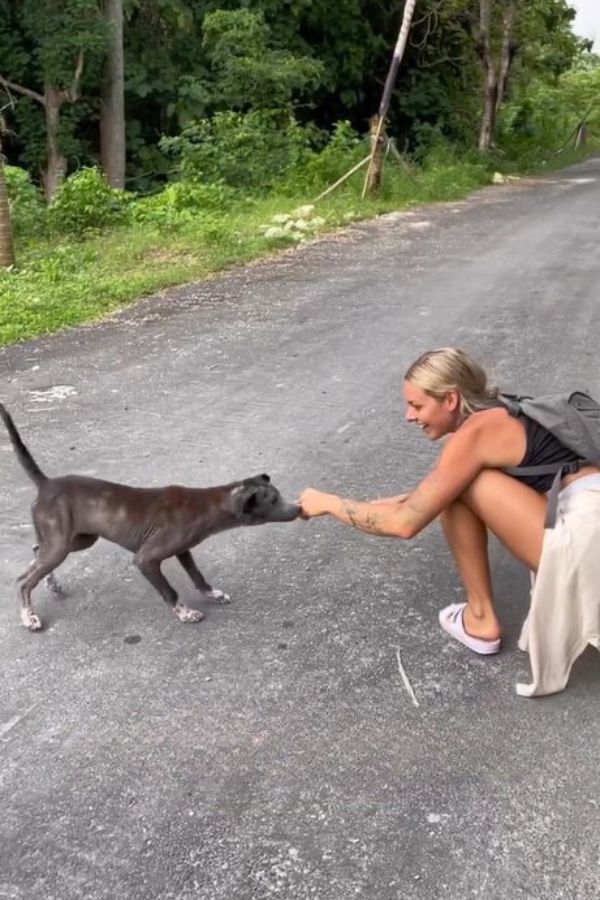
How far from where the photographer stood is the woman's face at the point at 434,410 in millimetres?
3047

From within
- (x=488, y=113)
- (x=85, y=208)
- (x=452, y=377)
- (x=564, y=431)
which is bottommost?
(x=85, y=208)

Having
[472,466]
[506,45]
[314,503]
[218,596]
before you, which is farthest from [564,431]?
[506,45]

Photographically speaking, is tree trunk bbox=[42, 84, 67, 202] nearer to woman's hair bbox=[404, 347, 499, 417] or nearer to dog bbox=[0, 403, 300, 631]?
dog bbox=[0, 403, 300, 631]

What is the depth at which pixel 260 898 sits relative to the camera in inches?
92.8

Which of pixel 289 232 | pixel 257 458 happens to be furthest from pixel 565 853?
pixel 289 232

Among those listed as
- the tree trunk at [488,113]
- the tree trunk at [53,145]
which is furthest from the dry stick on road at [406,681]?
the tree trunk at [488,113]

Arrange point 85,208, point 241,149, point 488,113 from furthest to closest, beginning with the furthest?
point 488,113, point 241,149, point 85,208

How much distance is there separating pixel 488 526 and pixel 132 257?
8014 millimetres

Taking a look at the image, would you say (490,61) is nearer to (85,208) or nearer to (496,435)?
(85,208)

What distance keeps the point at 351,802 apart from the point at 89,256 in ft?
28.2

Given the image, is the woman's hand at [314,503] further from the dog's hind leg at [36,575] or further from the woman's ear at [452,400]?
the dog's hind leg at [36,575]

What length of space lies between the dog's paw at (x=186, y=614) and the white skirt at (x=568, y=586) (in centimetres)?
125

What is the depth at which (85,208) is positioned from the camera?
12.4 meters

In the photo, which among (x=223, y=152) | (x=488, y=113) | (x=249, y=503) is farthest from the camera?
(x=488, y=113)
